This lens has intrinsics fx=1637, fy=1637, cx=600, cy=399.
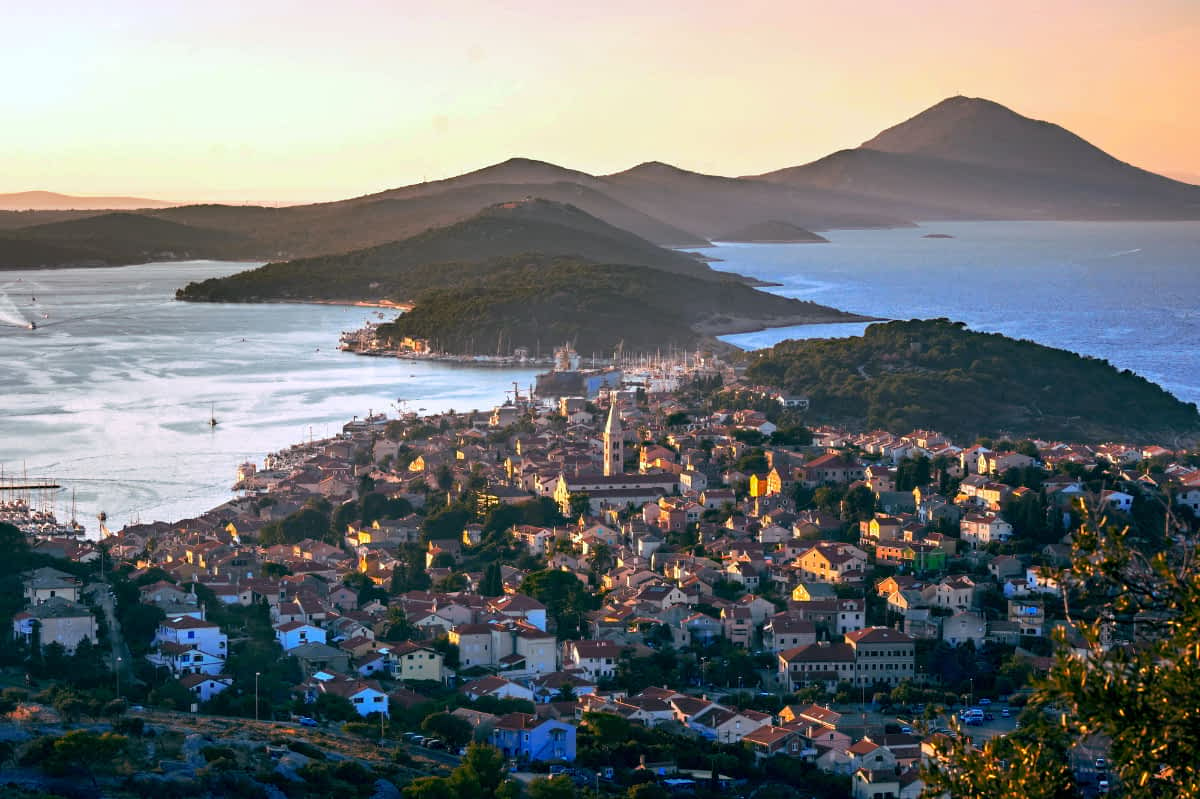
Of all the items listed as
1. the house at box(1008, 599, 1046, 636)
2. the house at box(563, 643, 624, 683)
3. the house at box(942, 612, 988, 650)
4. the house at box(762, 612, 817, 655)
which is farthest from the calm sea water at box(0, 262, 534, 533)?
the house at box(1008, 599, 1046, 636)

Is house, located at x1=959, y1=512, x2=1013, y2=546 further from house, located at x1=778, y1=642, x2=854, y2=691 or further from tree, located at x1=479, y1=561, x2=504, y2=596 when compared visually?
tree, located at x1=479, y1=561, x2=504, y2=596

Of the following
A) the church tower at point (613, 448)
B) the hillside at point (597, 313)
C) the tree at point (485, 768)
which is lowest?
the tree at point (485, 768)

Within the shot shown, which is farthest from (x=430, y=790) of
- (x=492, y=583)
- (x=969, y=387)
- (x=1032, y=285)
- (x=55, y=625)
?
(x=1032, y=285)

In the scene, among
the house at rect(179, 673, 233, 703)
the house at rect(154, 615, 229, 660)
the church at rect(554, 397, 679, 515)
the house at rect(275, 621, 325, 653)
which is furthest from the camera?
the church at rect(554, 397, 679, 515)

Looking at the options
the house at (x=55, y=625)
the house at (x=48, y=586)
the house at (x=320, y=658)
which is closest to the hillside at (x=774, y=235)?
the house at (x=48, y=586)

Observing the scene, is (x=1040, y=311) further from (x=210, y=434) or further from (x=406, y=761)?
(x=406, y=761)

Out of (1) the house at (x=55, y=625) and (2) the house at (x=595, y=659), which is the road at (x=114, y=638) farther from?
(2) the house at (x=595, y=659)

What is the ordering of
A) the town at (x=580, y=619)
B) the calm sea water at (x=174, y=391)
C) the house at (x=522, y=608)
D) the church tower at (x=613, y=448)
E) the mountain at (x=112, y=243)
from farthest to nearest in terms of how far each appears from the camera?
the mountain at (x=112, y=243) < the calm sea water at (x=174, y=391) < the church tower at (x=613, y=448) < the house at (x=522, y=608) < the town at (x=580, y=619)
